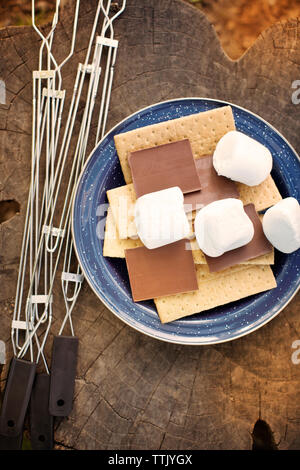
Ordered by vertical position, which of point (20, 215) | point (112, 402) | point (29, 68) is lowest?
point (112, 402)

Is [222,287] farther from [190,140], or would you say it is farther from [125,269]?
[190,140]

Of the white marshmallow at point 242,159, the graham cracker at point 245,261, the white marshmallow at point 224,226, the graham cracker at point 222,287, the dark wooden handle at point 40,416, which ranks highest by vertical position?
the white marshmallow at point 242,159

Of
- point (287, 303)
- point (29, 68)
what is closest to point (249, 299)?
point (287, 303)

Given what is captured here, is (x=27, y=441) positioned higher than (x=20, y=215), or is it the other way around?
(x=20, y=215)

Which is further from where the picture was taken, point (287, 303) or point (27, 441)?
point (27, 441)

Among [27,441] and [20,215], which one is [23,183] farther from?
[27,441]

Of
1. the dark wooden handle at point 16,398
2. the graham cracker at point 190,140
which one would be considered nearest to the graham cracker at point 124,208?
the graham cracker at point 190,140

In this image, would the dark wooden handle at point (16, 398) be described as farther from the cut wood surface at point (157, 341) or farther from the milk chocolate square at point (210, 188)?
the milk chocolate square at point (210, 188)
